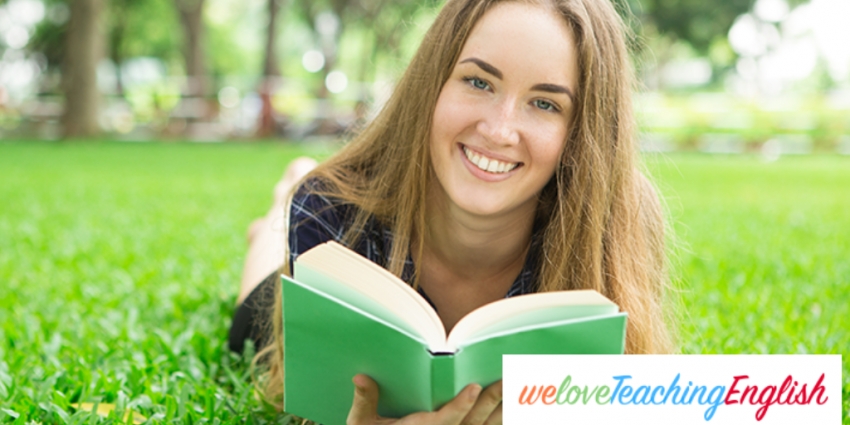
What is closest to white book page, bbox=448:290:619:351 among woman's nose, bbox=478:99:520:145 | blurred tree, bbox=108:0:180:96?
woman's nose, bbox=478:99:520:145

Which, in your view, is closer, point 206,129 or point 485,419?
point 485,419

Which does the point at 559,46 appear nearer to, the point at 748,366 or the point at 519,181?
the point at 519,181

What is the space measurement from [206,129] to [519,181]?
754 inches

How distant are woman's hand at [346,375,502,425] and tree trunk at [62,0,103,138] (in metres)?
15.2

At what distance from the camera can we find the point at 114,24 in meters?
29.0

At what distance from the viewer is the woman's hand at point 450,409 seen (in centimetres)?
142

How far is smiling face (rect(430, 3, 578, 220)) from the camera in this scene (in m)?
1.73

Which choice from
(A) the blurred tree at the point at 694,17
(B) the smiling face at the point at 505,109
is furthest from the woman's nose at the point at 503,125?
(A) the blurred tree at the point at 694,17

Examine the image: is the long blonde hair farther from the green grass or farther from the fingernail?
the fingernail

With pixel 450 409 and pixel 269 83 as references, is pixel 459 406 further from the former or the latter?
pixel 269 83

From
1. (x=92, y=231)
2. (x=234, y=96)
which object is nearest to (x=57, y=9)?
(x=234, y=96)

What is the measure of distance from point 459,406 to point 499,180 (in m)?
0.59

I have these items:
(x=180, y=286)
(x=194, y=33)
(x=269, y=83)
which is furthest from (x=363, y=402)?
(x=194, y=33)

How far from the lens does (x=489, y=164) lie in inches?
70.7
